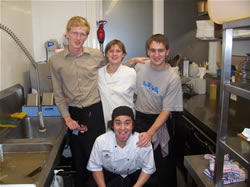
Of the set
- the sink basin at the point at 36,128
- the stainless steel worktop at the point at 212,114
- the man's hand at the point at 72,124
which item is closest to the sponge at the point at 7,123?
the sink basin at the point at 36,128

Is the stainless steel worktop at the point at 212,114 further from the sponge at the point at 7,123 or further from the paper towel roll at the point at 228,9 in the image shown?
the sponge at the point at 7,123

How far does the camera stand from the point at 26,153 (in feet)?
4.87

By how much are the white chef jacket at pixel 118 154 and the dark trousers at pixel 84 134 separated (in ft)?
0.59

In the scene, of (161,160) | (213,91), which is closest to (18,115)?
(161,160)

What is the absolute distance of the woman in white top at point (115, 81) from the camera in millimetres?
1713

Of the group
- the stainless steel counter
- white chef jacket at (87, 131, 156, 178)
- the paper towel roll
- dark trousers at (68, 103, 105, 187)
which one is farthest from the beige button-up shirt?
the paper towel roll

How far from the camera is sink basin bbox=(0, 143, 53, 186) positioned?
1.23 metres

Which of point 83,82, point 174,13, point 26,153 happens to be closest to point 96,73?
point 83,82

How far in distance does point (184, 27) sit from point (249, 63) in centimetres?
168

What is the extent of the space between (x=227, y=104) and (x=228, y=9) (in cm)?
41

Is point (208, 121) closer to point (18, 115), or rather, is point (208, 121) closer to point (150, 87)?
point (150, 87)

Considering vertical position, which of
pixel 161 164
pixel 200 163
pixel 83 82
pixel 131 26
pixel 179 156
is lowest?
pixel 179 156

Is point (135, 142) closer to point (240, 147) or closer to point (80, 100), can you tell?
point (80, 100)

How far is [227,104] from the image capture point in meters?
1.07
